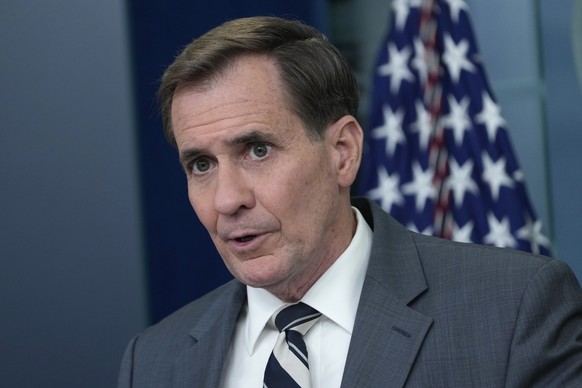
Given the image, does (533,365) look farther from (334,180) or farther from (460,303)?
(334,180)

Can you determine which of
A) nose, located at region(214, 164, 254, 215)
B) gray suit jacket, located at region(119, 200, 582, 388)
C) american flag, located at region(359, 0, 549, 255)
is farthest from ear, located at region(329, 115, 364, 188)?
american flag, located at region(359, 0, 549, 255)

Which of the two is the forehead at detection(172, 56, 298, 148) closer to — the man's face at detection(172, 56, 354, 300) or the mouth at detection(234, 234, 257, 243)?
the man's face at detection(172, 56, 354, 300)

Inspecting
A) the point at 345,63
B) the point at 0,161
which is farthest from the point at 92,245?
the point at 345,63

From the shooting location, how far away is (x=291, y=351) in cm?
232

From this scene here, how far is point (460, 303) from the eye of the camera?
222 centimetres

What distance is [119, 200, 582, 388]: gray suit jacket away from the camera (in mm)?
2070

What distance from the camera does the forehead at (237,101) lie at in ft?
7.38

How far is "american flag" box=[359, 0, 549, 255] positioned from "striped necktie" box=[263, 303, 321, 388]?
1.51 m

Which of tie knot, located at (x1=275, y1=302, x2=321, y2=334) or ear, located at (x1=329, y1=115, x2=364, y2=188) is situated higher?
ear, located at (x1=329, y1=115, x2=364, y2=188)

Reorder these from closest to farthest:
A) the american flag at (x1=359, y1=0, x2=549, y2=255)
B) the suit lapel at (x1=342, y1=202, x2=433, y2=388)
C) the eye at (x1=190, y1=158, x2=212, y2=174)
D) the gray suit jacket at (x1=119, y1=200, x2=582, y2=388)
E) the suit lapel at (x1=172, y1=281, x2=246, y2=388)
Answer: the gray suit jacket at (x1=119, y1=200, x2=582, y2=388) < the suit lapel at (x1=342, y1=202, x2=433, y2=388) < the eye at (x1=190, y1=158, x2=212, y2=174) < the suit lapel at (x1=172, y1=281, x2=246, y2=388) < the american flag at (x1=359, y1=0, x2=549, y2=255)

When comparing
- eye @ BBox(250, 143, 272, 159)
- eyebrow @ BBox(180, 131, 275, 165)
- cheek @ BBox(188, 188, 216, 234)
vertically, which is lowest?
cheek @ BBox(188, 188, 216, 234)

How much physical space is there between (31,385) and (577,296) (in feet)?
8.14

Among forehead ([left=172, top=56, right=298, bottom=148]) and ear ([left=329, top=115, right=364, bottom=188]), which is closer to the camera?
forehead ([left=172, top=56, right=298, bottom=148])

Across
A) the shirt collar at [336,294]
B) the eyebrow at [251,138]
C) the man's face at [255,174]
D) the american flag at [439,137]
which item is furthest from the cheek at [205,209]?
the american flag at [439,137]
